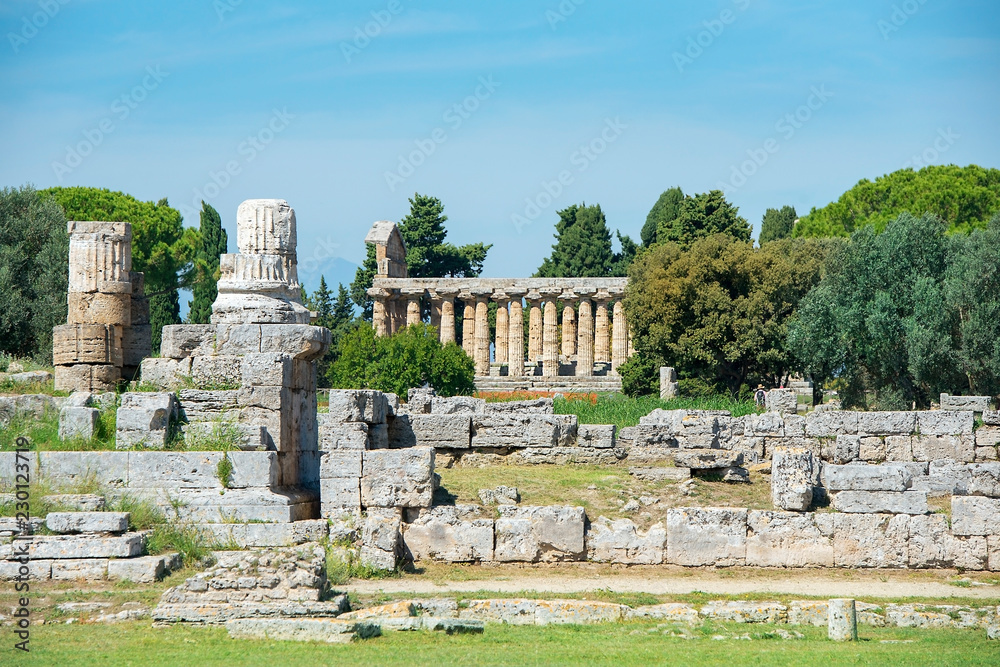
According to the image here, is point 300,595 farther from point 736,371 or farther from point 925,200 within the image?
point 925,200

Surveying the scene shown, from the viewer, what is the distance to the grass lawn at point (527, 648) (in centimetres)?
1107

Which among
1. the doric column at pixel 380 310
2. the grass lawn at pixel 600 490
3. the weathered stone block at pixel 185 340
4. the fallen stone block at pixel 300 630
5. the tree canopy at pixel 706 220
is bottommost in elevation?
the fallen stone block at pixel 300 630

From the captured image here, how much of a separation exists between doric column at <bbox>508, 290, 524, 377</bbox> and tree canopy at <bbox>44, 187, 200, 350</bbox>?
15977mm

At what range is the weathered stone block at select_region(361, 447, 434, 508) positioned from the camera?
55.8 ft

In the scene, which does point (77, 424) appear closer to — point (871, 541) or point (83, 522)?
point (83, 522)

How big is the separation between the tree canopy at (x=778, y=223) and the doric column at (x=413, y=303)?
67.9 ft

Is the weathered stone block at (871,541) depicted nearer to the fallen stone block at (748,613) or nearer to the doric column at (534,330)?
the fallen stone block at (748,613)

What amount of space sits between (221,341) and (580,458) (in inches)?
335

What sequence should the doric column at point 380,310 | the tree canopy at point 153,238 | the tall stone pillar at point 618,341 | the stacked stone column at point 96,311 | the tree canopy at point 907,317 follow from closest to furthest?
1. the stacked stone column at point 96,311
2. the tree canopy at point 907,317
3. the tree canopy at point 153,238
4. the tall stone pillar at point 618,341
5. the doric column at point 380,310

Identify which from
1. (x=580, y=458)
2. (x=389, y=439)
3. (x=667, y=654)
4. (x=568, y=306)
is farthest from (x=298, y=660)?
(x=568, y=306)

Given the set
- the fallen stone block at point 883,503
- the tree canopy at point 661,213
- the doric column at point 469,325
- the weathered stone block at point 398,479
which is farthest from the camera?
the tree canopy at point 661,213

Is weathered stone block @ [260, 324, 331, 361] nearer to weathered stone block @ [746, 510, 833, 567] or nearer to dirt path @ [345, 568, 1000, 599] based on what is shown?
dirt path @ [345, 568, 1000, 599]

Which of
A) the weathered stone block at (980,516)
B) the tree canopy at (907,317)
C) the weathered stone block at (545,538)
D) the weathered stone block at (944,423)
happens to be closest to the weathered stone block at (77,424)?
the weathered stone block at (545,538)

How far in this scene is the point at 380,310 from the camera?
63.8 m
